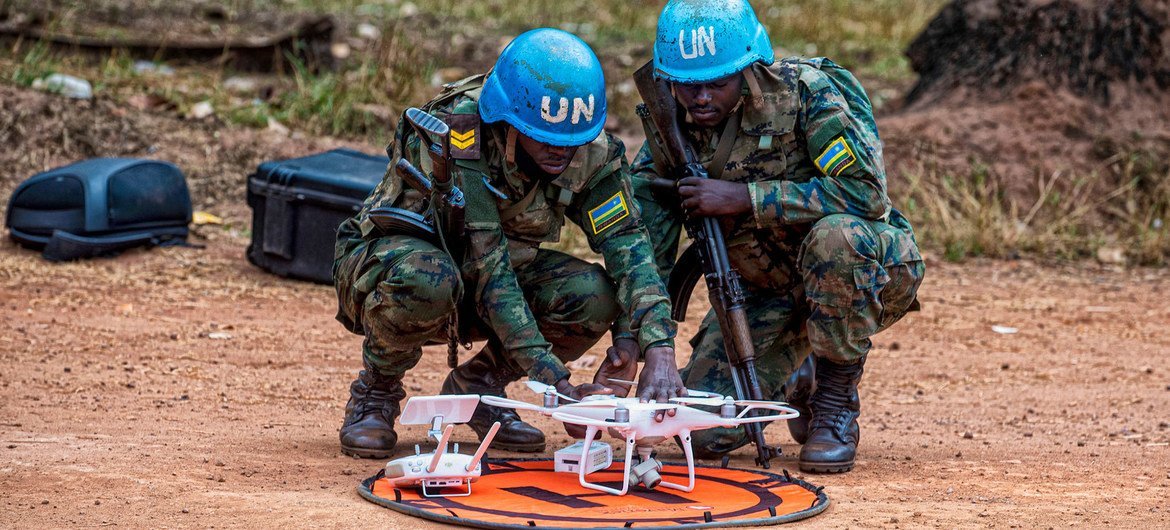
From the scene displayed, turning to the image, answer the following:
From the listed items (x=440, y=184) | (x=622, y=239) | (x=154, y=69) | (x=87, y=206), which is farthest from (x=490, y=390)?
(x=154, y=69)

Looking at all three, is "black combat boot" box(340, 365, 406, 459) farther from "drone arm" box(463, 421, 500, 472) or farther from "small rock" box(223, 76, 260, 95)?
"small rock" box(223, 76, 260, 95)

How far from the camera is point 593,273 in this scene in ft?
14.4

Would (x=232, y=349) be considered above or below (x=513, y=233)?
below

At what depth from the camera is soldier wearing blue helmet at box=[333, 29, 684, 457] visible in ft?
12.9

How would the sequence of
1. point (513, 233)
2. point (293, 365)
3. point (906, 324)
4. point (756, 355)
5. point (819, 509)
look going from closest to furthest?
point (819, 509) → point (513, 233) → point (756, 355) → point (293, 365) → point (906, 324)

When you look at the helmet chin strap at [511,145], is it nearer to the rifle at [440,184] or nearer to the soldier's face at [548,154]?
the soldier's face at [548,154]

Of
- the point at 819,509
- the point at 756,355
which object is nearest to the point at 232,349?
the point at 756,355

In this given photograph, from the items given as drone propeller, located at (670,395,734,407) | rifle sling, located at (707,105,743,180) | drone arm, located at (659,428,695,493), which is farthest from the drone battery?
rifle sling, located at (707,105,743,180)

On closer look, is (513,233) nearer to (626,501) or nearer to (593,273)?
(593,273)

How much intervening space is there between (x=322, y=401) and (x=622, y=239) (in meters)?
1.60

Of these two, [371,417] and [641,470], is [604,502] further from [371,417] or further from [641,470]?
[371,417]

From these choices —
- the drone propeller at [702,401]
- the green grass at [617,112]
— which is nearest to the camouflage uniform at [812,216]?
the drone propeller at [702,401]

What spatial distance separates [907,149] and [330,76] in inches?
157

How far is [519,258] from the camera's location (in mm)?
4285
